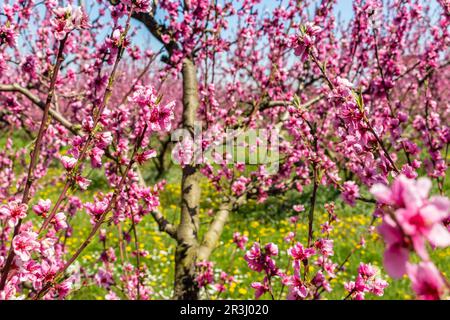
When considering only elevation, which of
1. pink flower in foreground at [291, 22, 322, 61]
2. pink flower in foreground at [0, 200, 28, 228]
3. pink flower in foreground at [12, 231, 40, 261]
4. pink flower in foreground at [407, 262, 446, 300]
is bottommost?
pink flower in foreground at [407, 262, 446, 300]

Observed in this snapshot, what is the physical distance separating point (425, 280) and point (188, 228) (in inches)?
93.5

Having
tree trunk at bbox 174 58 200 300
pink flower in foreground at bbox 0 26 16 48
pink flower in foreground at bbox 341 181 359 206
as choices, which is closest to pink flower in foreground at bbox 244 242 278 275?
pink flower in foreground at bbox 341 181 359 206

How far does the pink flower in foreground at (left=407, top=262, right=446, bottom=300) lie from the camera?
24.4 inches

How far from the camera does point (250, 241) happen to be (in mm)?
6141

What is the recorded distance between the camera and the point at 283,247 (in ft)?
19.5

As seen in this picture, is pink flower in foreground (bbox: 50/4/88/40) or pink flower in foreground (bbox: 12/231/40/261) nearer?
pink flower in foreground (bbox: 12/231/40/261)

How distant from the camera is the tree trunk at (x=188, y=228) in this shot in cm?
282

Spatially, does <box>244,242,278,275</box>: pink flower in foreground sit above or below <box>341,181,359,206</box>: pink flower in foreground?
below

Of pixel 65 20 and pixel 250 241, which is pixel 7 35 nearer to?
pixel 65 20

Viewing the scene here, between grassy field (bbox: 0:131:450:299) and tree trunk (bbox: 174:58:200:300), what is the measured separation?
2.04ft

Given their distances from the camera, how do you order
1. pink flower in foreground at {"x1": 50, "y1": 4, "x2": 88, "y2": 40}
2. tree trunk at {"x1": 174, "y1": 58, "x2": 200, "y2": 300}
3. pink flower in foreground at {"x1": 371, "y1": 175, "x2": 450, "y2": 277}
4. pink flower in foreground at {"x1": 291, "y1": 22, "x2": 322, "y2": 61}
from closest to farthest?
1. pink flower in foreground at {"x1": 371, "y1": 175, "x2": 450, "y2": 277}
2. pink flower in foreground at {"x1": 50, "y1": 4, "x2": 88, "y2": 40}
3. pink flower in foreground at {"x1": 291, "y1": 22, "x2": 322, "y2": 61}
4. tree trunk at {"x1": 174, "y1": 58, "x2": 200, "y2": 300}

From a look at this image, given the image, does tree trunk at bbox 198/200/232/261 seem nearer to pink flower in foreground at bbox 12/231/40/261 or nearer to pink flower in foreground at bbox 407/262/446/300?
pink flower in foreground at bbox 12/231/40/261
